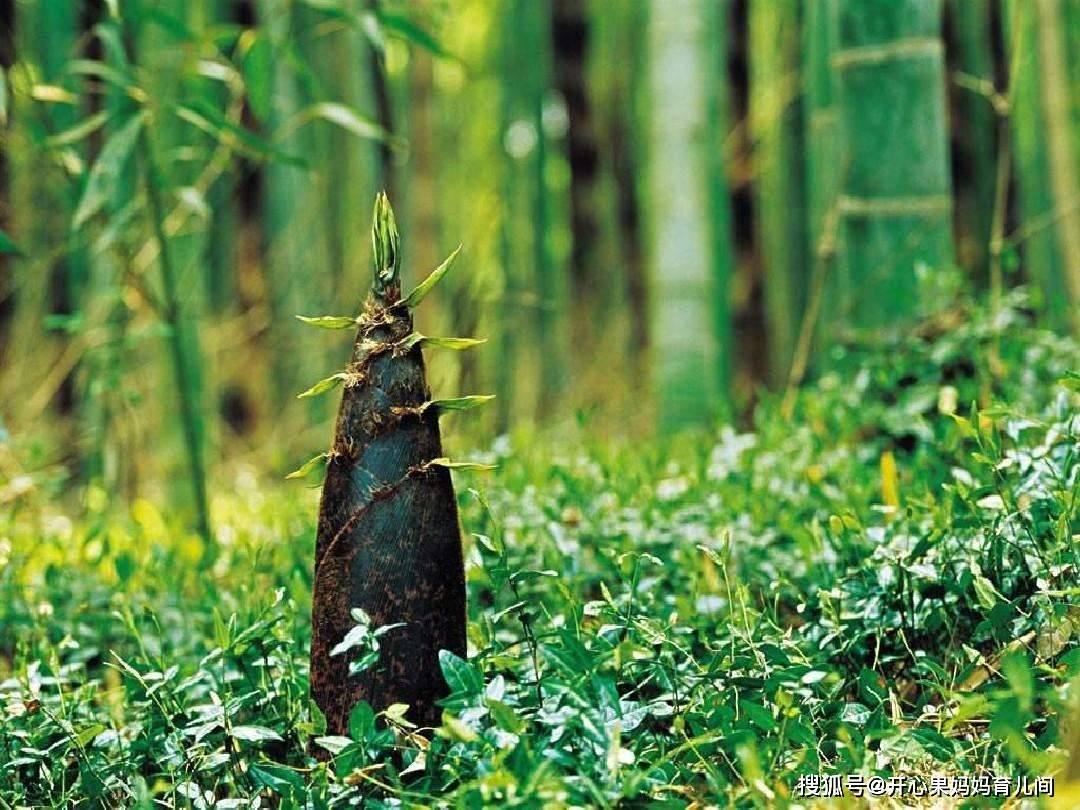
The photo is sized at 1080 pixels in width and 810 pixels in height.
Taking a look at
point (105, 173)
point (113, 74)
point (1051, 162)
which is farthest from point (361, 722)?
point (1051, 162)

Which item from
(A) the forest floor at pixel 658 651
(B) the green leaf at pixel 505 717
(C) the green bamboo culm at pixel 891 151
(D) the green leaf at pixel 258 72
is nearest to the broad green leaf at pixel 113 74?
(D) the green leaf at pixel 258 72

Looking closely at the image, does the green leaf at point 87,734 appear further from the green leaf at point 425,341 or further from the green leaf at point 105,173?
the green leaf at point 105,173

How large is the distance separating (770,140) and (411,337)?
4.68 metres

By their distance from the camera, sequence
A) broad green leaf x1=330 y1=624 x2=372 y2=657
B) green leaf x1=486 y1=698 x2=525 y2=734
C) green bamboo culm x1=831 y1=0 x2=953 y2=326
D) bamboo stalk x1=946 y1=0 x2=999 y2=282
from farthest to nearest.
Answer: bamboo stalk x1=946 y1=0 x2=999 y2=282, green bamboo culm x1=831 y1=0 x2=953 y2=326, broad green leaf x1=330 y1=624 x2=372 y2=657, green leaf x1=486 y1=698 x2=525 y2=734

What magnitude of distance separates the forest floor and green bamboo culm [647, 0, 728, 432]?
1.49 m

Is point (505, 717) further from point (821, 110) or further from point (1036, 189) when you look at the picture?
point (1036, 189)

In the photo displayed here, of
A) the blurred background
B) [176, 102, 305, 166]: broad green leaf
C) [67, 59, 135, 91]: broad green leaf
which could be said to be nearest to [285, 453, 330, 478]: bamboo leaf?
the blurred background

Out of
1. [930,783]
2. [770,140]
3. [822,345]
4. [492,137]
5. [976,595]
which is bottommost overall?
[930,783]

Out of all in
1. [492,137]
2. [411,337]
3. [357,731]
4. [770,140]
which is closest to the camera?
[357,731]

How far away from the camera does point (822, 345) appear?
2.89 meters

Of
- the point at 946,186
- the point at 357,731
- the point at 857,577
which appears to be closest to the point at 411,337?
the point at 357,731

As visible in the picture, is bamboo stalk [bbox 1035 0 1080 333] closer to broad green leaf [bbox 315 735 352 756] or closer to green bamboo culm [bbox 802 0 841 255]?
green bamboo culm [bbox 802 0 841 255]

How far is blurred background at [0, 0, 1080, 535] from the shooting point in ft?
8.36

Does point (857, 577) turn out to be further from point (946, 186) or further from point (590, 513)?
point (946, 186)
